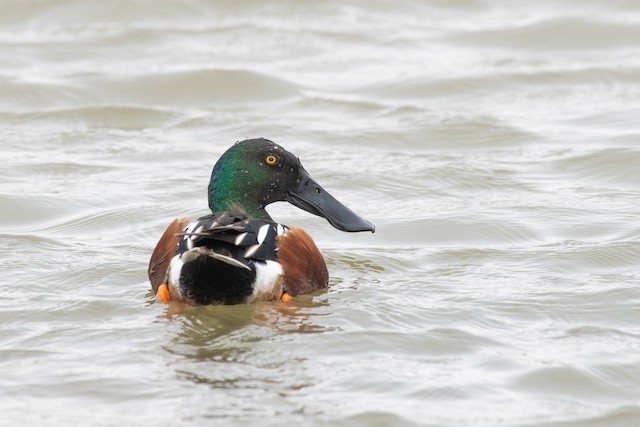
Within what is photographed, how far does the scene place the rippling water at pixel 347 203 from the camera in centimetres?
611

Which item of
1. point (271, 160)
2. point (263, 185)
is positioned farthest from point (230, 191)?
point (271, 160)

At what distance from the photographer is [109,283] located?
26.3ft

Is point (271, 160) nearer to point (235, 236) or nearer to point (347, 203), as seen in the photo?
point (235, 236)

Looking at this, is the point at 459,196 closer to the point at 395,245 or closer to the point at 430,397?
the point at 395,245

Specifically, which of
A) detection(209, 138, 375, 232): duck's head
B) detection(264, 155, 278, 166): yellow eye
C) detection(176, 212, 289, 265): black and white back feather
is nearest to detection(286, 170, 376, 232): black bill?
detection(209, 138, 375, 232): duck's head

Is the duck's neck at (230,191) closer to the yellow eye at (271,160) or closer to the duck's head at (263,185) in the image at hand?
the duck's head at (263,185)

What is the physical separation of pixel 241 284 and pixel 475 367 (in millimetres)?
1439

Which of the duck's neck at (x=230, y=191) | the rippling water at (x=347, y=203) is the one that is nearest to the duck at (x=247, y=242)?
the duck's neck at (x=230, y=191)

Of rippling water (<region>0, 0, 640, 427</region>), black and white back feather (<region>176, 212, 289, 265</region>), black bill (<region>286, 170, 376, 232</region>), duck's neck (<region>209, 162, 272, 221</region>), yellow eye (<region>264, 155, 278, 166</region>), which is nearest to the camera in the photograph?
rippling water (<region>0, 0, 640, 427</region>)

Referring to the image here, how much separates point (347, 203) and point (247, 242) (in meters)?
3.36

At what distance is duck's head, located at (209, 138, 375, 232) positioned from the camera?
8125 mm

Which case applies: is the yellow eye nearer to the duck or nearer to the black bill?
the duck

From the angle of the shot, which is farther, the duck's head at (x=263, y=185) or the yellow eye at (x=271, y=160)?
the yellow eye at (x=271, y=160)

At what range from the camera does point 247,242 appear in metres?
7.14
